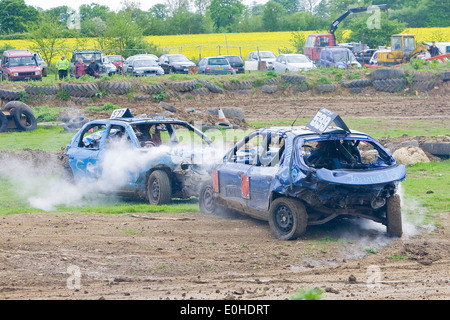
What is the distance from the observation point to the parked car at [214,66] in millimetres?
35781

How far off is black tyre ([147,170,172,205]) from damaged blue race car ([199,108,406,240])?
5.55 ft

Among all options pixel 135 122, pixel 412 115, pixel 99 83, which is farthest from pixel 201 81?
pixel 135 122

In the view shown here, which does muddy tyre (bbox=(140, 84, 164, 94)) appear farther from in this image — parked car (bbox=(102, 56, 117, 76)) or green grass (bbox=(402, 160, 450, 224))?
green grass (bbox=(402, 160, 450, 224))

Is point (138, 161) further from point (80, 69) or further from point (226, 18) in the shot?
point (226, 18)

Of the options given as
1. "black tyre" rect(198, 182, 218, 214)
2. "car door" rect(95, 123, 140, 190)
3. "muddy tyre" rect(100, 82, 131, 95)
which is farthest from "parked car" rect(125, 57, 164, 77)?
"black tyre" rect(198, 182, 218, 214)

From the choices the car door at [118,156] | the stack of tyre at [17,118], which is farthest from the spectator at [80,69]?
the car door at [118,156]

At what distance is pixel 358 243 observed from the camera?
8656mm

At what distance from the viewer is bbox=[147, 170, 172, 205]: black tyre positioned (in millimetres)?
11523

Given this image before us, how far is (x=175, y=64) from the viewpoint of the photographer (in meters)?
40.2

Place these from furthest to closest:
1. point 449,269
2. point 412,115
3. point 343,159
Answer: point 412,115, point 343,159, point 449,269

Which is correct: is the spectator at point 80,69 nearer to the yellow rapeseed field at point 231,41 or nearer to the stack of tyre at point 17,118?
the stack of tyre at point 17,118

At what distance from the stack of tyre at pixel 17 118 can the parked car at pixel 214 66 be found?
14955 millimetres
